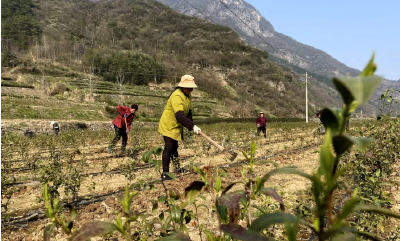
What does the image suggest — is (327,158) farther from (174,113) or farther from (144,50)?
(144,50)

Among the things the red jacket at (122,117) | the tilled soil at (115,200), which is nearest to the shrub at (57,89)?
the red jacket at (122,117)

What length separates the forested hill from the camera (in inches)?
2172

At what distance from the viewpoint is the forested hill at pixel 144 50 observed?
55.2 m

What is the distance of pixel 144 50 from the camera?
79.5m

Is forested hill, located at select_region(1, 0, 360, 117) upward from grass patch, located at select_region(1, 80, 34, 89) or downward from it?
upward

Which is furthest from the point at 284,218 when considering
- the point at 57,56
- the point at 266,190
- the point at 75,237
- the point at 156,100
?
the point at 57,56

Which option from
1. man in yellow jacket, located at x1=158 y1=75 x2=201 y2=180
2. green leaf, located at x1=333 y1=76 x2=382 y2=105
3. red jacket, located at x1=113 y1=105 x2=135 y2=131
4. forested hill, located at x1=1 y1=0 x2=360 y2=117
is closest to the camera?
green leaf, located at x1=333 y1=76 x2=382 y2=105

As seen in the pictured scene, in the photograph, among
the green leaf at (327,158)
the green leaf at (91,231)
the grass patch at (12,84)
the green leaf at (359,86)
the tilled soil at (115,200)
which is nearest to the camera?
the green leaf at (359,86)

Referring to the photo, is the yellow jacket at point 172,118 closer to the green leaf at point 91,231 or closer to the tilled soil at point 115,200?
the tilled soil at point 115,200

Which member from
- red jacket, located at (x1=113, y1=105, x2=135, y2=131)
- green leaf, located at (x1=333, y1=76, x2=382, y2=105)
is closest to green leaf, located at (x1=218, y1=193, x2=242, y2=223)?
green leaf, located at (x1=333, y1=76, x2=382, y2=105)

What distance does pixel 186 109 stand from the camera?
4.07m

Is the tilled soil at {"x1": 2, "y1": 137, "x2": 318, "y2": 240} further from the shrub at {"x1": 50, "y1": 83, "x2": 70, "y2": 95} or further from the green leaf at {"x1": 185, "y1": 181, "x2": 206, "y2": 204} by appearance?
the shrub at {"x1": 50, "y1": 83, "x2": 70, "y2": 95}

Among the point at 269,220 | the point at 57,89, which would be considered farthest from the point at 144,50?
the point at 269,220

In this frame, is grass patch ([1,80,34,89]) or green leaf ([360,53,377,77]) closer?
green leaf ([360,53,377,77])
